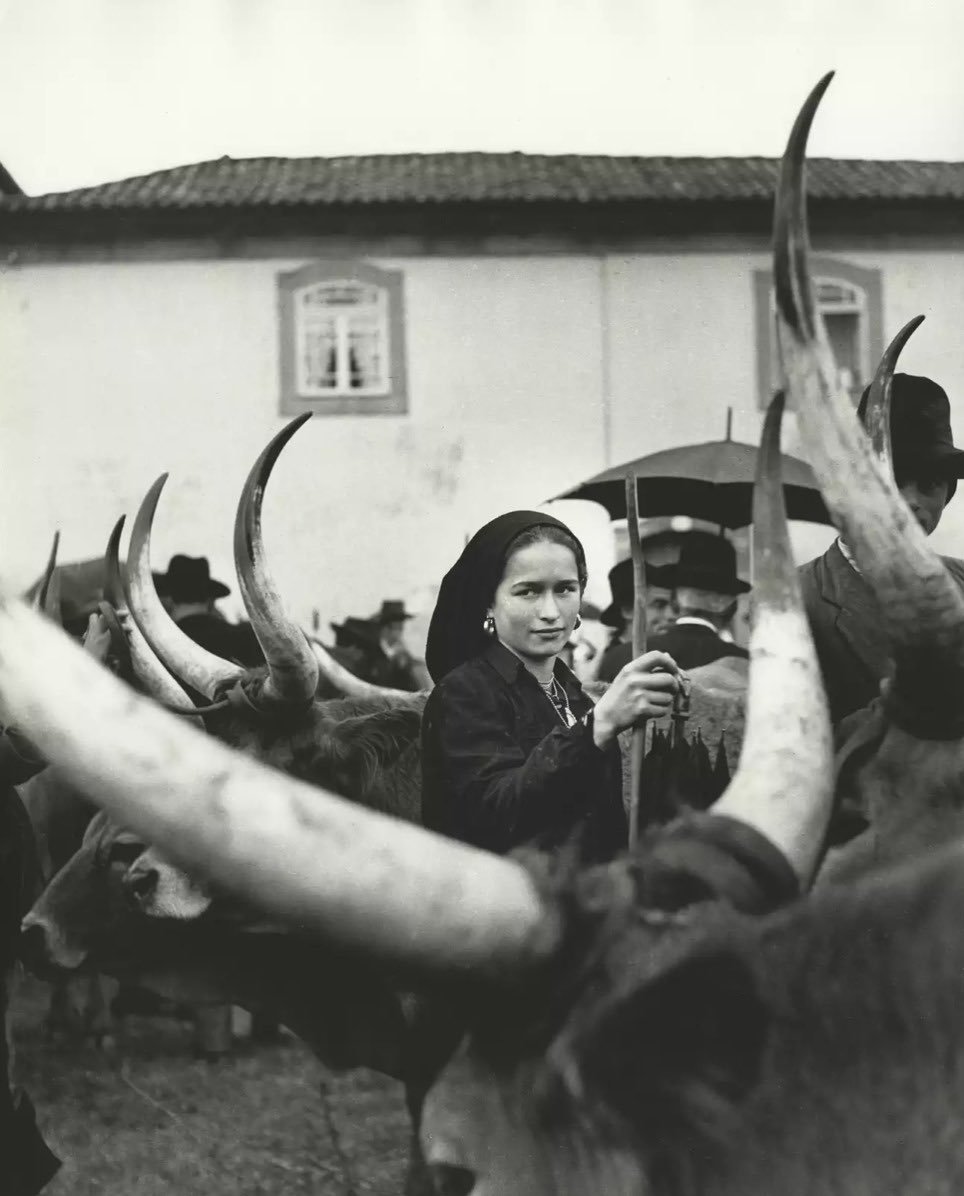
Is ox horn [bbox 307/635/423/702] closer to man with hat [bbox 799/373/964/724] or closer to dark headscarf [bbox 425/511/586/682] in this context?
dark headscarf [bbox 425/511/586/682]

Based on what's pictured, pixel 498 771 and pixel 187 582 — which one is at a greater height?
pixel 187 582

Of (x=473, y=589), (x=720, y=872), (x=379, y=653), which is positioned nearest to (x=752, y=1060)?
(x=720, y=872)

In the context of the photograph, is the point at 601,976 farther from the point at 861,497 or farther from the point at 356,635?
the point at 356,635

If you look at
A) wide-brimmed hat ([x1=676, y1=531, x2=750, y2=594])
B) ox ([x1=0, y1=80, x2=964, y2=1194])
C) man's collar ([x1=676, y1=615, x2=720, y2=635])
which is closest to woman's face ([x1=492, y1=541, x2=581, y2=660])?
ox ([x1=0, y1=80, x2=964, y2=1194])

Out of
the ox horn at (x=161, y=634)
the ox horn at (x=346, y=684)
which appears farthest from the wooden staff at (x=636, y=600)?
the ox horn at (x=346, y=684)

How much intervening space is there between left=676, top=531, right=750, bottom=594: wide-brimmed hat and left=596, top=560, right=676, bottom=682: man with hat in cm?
14

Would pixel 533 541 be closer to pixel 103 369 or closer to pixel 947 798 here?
pixel 947 798

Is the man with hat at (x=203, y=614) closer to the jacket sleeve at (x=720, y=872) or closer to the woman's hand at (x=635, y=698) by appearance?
the woman's hand at (x=635, y=698)

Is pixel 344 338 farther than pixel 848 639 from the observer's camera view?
Yes

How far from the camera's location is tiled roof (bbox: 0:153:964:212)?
654 inches

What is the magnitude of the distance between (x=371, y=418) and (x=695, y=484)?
31.5 ft

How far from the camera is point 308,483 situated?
16641 millimetres

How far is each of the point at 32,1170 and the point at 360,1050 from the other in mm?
1196

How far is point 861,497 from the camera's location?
6.79 feet
